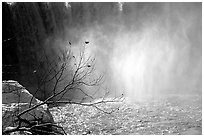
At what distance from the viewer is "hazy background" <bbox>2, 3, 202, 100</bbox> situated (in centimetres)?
1741

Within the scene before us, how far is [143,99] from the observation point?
46.8 feet

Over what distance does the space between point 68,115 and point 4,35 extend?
22.3 feet

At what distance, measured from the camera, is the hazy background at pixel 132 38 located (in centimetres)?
1741

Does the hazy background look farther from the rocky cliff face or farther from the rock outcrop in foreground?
the rock outcrop in foreground

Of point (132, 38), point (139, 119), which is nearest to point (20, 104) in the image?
point (139, 119)

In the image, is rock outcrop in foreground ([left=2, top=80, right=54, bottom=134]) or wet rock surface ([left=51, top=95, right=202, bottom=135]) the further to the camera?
wet rock surface ([left=51, top=95, right=202, bottom=135])

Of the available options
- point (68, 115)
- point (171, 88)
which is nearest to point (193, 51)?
point (171, 88)

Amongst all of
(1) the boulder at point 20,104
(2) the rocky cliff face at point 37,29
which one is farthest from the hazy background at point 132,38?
(1) the boulder at point 20,104

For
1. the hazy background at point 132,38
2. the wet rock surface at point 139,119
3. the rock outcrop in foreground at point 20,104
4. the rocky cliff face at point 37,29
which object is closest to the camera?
the rock outcrop in foreground at point 20,104

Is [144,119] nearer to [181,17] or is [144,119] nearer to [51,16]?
[51,16]

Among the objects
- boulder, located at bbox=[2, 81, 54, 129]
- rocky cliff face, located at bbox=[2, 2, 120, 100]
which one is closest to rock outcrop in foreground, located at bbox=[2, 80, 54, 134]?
boulder, located at bbox=[2, 81, 54, 129]

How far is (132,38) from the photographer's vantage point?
782 inches

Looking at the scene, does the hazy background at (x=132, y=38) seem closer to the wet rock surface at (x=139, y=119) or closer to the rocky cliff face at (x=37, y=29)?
the rocky cliff face at (x=37, y=29)

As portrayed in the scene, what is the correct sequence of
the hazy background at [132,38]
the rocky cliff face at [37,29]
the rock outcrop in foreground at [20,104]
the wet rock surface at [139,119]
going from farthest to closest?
the hazy background at [132,38] → the rocky cliff face at [37,29] → the wet rock surface at [139,119] → the rock outcrop in foreground at [20,104]
